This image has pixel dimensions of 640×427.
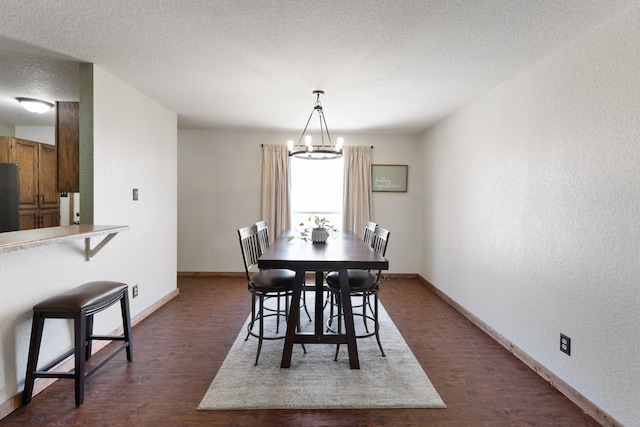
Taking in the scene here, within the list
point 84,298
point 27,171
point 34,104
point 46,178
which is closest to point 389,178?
point 84,298

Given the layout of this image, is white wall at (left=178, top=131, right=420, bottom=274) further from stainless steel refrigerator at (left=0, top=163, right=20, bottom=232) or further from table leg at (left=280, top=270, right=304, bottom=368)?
table leg at (left=280, top=270, right=304, bottom=368)

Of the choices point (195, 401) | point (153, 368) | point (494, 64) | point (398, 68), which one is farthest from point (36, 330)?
point (494, 64)

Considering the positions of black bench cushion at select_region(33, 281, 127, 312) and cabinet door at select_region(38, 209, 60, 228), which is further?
cabinet door at select_region(38, 209, 60, 228)

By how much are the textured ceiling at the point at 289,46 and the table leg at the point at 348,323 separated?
170 centimetres

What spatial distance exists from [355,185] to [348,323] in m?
3.13

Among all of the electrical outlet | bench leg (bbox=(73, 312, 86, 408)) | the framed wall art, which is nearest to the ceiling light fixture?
bench leg (bbox=(73, 312, 86, 408))

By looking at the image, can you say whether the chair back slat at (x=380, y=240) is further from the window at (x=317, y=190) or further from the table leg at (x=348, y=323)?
the window at (x=317, y=190)

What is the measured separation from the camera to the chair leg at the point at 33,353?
A: 6.52ft

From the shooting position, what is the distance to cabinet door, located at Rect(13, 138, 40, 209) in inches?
163

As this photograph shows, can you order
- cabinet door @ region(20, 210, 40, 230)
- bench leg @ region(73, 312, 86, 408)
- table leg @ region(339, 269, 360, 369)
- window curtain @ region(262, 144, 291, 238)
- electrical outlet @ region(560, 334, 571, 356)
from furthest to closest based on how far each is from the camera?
window curtain @ region(262, 144, 291, 238) < cabinet door @ region(20, 210, 40, 230) < table leg @ region(339, 269, 360, 369) < electrical outlet @ region(560, 334, 571, 356) < bench leg @ region(73, 312, 86, 408)

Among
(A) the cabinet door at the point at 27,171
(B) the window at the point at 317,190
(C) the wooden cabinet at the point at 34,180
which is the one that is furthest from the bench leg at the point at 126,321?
(B) the window at the point at 317,190

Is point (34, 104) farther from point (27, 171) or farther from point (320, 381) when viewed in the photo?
point (320, 381)

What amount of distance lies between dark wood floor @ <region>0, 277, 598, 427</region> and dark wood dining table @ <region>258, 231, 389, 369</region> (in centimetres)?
57

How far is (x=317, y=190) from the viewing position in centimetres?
544
